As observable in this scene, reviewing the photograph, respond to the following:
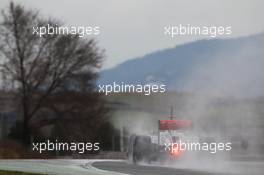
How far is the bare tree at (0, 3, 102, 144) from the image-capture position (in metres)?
12.5

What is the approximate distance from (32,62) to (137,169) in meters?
1.89

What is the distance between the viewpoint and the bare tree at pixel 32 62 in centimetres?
1255

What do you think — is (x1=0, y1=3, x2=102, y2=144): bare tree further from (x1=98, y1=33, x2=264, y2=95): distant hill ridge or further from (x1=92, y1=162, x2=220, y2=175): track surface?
(x1=92, y1=162, x2=220, y2=175): track surface

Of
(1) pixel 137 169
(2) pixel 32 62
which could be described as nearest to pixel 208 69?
(1) pixel 137 169

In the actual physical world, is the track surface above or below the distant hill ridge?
below

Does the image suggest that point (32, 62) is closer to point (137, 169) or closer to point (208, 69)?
point (137, 169)

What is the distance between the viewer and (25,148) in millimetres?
12484

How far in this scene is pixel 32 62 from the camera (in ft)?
41.5

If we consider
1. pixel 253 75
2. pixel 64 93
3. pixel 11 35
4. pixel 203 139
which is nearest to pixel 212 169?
pixel 203 139

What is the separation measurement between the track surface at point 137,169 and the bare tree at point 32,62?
1022 mm

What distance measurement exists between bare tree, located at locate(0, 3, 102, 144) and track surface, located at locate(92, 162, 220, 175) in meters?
1.02

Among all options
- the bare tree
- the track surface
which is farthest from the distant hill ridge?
the track surface

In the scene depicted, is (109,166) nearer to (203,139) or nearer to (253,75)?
(203,139)

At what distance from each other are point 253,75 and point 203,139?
99 cm
